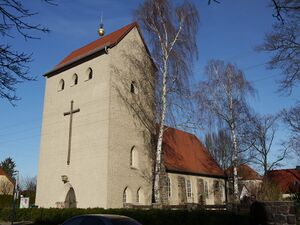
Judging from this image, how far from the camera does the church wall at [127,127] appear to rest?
965 inches

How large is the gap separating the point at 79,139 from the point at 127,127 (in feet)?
12.0

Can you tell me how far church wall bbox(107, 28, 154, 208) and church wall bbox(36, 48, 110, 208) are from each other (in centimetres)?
59

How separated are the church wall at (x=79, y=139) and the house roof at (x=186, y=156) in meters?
7.43

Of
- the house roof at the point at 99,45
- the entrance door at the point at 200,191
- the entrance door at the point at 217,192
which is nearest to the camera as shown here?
the house roof at the point at 99,45

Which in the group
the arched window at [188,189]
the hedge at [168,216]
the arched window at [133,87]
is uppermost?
the arched window at [133,87]

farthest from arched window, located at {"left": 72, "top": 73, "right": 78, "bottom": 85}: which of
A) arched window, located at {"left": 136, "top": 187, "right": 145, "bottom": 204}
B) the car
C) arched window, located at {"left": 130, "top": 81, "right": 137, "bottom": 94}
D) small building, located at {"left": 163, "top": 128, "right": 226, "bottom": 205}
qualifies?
the car

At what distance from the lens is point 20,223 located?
82.8 feet

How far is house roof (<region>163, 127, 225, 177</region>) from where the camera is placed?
105ft

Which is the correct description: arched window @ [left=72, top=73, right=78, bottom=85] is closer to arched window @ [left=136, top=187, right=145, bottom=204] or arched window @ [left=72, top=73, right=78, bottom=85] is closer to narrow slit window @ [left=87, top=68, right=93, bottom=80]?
narrow slit window @ [left=87, top=68, right=93, bottom=80]

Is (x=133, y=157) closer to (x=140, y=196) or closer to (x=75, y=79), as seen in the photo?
(x=140, y=196)

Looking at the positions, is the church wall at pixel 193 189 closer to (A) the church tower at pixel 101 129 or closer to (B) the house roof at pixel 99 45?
(A) the church tower at pixel 101 129

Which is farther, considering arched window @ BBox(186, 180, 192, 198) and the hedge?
arched window @ BBox(186, 180, 192, 198)

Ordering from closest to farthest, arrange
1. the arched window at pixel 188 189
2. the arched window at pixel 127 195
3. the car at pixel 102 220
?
1. the car at pixel 102 220
2. the arched window at pixel 127 195
3. the arched window at pixel 188 189

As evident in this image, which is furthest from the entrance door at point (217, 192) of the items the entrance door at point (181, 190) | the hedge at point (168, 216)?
the hedge at point (168, 216)
